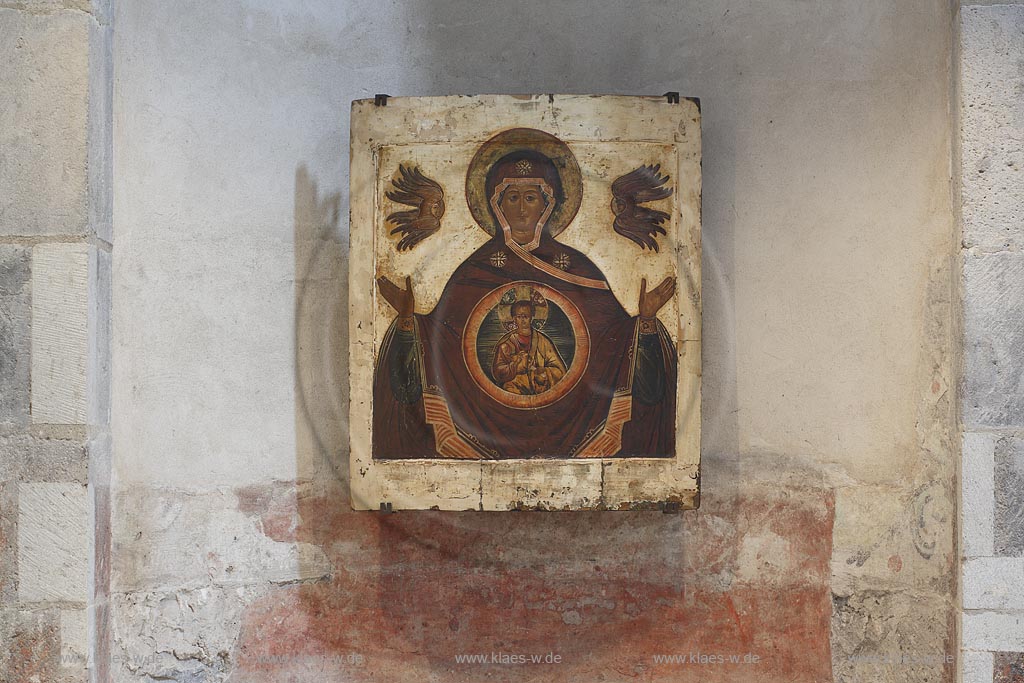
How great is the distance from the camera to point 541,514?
2.99 meters

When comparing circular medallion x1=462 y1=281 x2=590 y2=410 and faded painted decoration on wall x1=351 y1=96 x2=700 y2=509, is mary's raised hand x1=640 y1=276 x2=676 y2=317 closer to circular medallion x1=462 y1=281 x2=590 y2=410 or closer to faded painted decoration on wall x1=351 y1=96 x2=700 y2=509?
faded painted decoration on wall x1=351 y1=96 x2=700 y2=509

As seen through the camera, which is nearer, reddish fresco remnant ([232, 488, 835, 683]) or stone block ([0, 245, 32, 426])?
stone block ([0, 245, 32, 426])

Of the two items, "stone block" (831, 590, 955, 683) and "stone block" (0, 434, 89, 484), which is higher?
"stone block" (0, 434, 89, 484)

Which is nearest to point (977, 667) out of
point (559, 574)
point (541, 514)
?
point (559, 574)

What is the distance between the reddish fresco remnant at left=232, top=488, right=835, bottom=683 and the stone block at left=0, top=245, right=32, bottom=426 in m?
0.84

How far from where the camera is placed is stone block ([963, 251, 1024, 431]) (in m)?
2.77

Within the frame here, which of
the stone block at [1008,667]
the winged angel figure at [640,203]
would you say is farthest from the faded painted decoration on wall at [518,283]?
the stone block at [1008,667]

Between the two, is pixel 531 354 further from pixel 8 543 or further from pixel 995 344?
pixel 8 543

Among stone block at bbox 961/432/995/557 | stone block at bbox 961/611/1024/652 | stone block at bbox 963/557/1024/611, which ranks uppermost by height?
stone block at bbox 961/432/995/557

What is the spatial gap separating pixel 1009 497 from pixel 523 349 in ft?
5.19

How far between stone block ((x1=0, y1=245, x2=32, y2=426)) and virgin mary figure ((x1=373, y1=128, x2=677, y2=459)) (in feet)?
3.67

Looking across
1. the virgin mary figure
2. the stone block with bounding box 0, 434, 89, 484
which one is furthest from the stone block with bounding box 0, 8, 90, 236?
the virgin mary figure

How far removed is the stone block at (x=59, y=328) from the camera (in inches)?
111

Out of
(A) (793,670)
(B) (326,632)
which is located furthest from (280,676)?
(A) (793,670)
